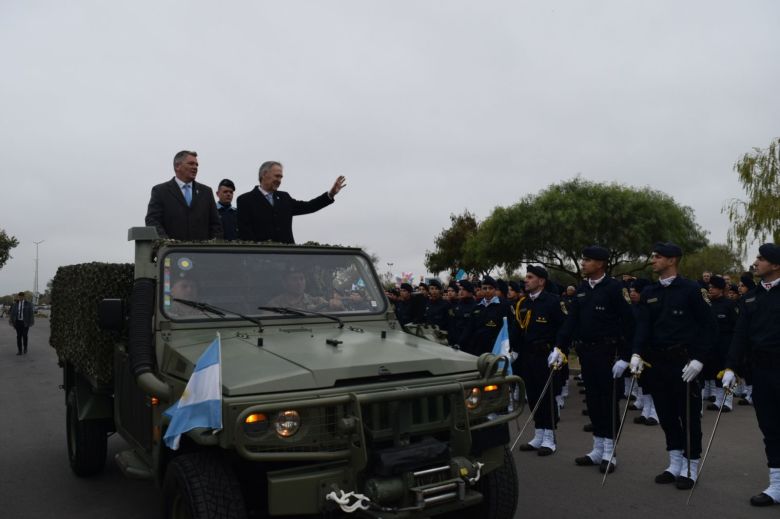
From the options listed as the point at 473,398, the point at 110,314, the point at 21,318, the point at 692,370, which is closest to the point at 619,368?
the point at 692,370

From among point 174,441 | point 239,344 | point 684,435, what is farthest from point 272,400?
point 684,435

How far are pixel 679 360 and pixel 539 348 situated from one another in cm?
195

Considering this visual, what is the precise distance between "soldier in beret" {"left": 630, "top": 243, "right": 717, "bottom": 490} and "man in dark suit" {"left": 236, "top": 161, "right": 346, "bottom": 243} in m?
3.47

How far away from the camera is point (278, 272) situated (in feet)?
16.8

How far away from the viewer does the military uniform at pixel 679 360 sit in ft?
20.0

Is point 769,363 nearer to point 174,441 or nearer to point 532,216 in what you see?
point 174,441

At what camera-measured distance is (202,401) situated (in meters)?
3.42

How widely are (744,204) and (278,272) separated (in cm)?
2695

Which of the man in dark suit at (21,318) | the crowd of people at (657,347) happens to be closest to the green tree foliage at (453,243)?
the man in dark suit at (21,318)

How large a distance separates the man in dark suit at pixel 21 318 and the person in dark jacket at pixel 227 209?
14.2 metres

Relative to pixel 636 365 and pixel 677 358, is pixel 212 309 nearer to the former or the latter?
pixel 636 365

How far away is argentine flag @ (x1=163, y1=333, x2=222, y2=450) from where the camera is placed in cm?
337

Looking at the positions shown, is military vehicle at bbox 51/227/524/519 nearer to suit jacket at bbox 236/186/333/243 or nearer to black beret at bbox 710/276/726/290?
suit jacket at bbox 236/186/333/243

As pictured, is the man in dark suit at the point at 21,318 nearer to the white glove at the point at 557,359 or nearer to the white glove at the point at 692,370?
the white glove at the point at 557,359
